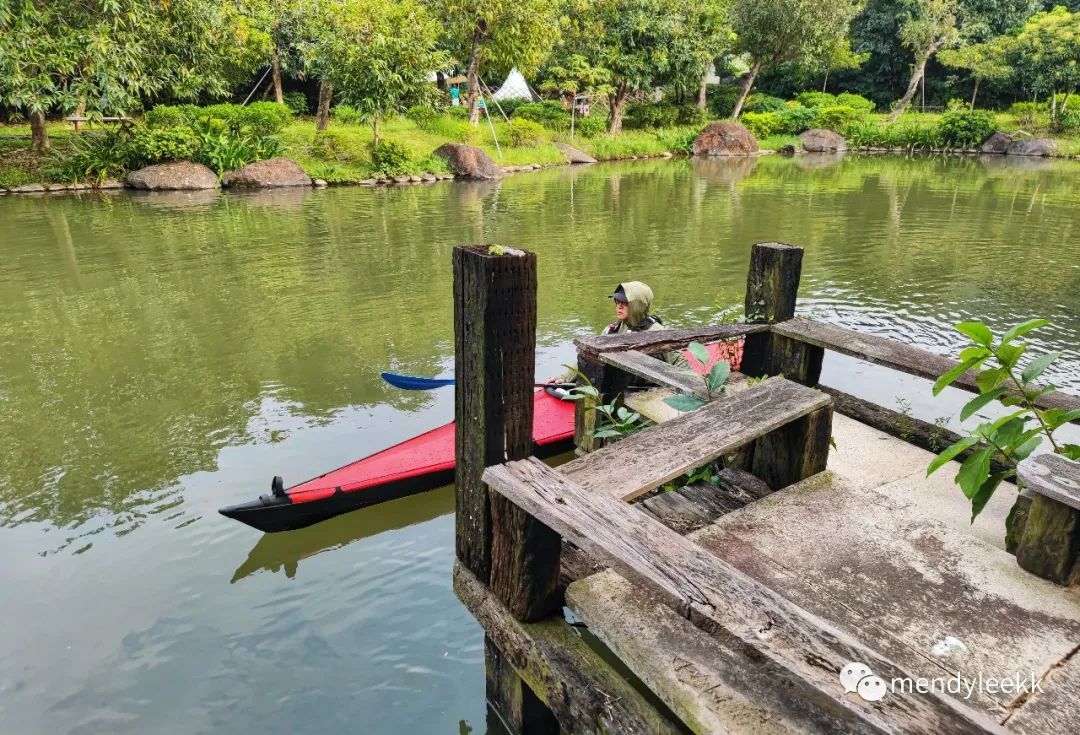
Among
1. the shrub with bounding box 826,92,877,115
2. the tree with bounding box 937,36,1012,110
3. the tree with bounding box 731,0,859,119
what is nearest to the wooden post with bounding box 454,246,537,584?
the tree with bounding box 731,0,859,119

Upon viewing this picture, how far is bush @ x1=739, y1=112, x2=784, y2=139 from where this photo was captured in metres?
32.7

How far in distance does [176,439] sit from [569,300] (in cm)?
529

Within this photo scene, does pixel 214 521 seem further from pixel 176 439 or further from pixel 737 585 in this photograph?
pixel 737 585

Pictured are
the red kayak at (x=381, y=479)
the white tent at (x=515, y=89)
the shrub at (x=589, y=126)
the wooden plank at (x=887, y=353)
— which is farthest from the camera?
the white tent at (x=515, y=89)

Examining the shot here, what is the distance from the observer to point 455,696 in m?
3.31

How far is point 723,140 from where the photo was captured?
2980cm

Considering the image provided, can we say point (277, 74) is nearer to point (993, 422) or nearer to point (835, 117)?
point (835, 117)

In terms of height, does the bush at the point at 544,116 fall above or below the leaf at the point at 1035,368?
above

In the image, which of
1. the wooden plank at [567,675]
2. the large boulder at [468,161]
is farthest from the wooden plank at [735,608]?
the large boulder at [468,161]

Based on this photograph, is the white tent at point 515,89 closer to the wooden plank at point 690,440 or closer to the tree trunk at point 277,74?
the tree trunk at point 277,74

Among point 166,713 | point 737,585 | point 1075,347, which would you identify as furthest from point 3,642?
point 1075,347

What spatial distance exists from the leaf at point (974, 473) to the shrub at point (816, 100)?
3598 cm

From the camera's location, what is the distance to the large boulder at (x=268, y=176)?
62.5ft

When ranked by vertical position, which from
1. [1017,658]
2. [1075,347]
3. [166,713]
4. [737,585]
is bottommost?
[166,713]
